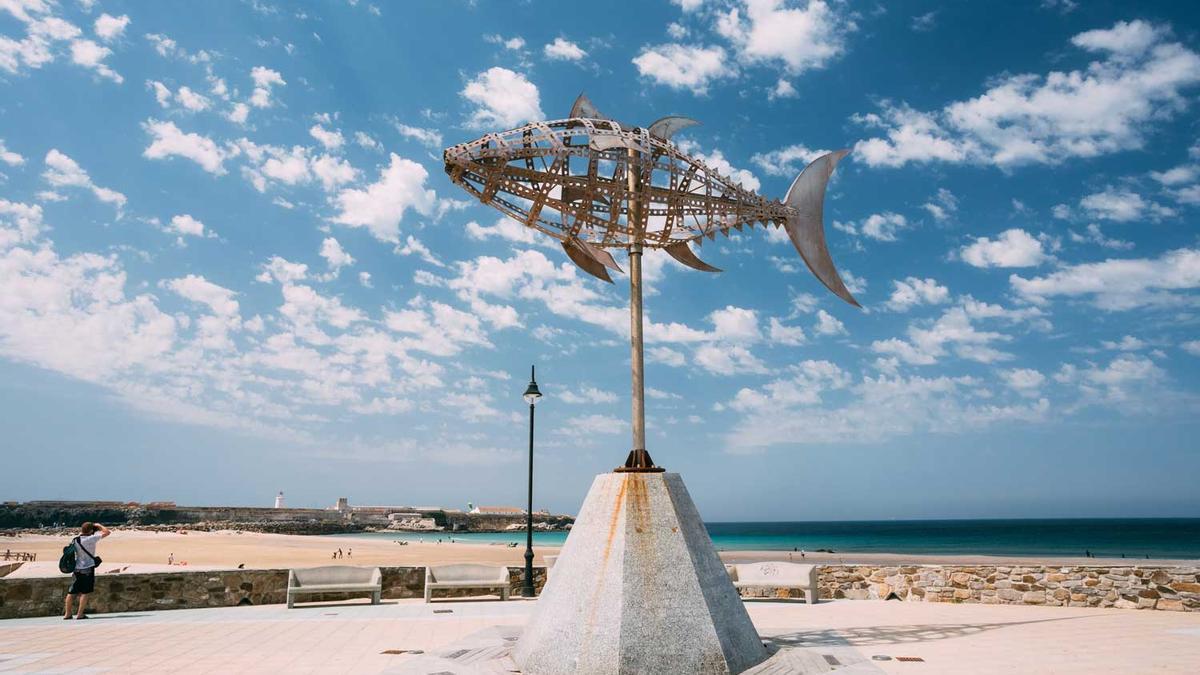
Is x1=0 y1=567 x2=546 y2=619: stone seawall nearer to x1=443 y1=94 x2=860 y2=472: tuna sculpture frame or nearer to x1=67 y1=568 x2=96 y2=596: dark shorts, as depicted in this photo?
x1=67 y1=568 x2=96 y2=596: dark shorts

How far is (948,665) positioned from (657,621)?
349cm

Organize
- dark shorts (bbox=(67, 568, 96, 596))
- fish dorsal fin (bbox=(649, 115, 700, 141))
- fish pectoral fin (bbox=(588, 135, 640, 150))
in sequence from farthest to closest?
dark shorts (bbox=(67, 568, 96, 596)) → fish dorsal fin (bbox=(649, 115, 700, 141)) → fish pectoral fin (bbox=(588, 135, 640, 150))

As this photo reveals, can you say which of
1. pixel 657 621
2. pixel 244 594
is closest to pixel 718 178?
pixel 657 621

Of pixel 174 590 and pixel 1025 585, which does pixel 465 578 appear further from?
pixel 1025 585

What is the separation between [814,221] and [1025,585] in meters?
8.52

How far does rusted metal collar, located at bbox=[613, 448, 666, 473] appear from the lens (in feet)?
27.9

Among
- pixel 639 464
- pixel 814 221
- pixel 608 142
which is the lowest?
pixel 639 464

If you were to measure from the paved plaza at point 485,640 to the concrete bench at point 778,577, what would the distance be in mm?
771

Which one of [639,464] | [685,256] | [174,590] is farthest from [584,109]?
[174,590]

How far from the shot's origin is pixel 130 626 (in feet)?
36.1

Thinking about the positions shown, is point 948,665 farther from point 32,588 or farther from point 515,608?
point 32,588

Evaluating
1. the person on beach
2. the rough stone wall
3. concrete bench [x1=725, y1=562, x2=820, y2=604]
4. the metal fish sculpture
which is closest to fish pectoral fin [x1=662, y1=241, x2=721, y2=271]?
the metal fish sculpture

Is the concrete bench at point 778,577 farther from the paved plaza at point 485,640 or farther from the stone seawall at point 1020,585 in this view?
the paved plaza at point 485,640

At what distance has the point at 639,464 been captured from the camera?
28.2 ft
